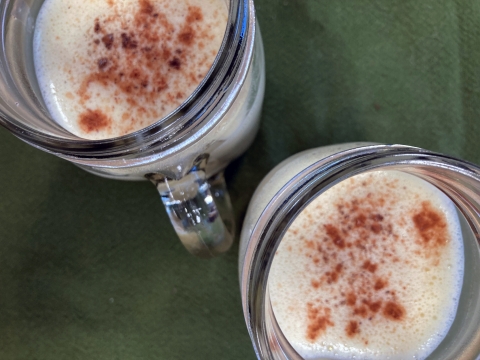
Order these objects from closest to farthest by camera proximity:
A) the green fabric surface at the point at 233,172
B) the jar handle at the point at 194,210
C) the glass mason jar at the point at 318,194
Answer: the glass mason jar at the point at 318,194 → the jar handle at the point at 194,210 → the green fabric surface at the point at 233,172

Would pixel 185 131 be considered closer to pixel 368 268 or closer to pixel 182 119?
pixel 182 119

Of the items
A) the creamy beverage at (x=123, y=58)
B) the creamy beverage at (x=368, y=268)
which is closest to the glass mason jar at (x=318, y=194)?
the creamy beverage at (x=368, y=268)

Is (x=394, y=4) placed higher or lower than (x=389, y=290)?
higher

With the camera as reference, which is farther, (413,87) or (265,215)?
(413,87)

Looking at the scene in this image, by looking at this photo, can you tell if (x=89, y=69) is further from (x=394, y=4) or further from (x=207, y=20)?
(x=394, y=4)

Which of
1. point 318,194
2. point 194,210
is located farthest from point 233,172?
point 318,194

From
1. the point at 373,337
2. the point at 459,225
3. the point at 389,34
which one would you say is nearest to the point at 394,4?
Result: the point at 389,34

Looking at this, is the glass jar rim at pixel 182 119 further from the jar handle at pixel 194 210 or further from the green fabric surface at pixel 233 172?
the green fabric surface at pixel 233 172
